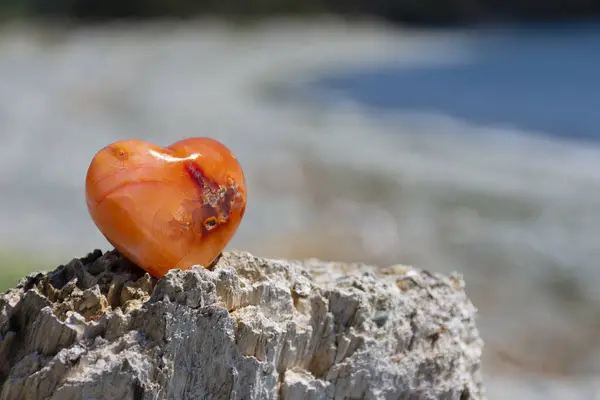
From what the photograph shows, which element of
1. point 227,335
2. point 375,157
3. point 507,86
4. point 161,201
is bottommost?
point 227,335

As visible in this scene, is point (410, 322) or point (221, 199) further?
point (410, 322)

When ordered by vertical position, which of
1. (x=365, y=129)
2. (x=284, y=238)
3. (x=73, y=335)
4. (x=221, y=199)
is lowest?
(x=73, y=335)

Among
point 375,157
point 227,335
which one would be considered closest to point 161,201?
point 227,335

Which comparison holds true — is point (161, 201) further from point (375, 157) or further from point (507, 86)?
point (507, 86)

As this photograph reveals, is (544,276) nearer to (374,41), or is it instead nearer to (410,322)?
(410,322)

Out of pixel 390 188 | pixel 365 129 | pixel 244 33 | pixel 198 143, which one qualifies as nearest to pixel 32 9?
pixel 244 33

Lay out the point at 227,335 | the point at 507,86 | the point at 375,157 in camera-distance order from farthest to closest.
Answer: the point at 507,86, the point at 375,157, the point at 227,335

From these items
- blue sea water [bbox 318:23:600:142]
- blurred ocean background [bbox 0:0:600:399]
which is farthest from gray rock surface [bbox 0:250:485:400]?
blue sea water [bbox 318:23:600:142]
